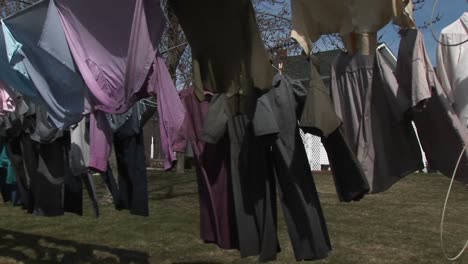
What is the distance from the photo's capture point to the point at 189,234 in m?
8.08

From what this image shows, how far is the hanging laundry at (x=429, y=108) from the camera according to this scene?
2982 mm

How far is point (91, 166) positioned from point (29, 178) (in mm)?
1590

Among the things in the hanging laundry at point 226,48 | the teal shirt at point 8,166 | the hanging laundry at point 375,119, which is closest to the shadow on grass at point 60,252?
the teal shirt at point 8,166

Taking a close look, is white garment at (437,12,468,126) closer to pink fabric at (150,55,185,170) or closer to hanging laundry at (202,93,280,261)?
hanging laundry at (202,93,280,261)

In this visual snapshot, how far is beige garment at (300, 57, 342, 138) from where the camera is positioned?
320cm

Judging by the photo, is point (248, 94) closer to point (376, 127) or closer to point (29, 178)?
point (376, 127)

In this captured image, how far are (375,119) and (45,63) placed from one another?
243 centimetres

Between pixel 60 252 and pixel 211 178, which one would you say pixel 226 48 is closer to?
pixel 211 178

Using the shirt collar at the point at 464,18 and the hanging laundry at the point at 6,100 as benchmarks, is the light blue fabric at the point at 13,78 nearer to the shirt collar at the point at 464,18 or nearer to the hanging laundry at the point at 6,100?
the hanging laundry at the point at 6,100

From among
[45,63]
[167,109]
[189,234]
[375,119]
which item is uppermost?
[45,63]

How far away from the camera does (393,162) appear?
332cm

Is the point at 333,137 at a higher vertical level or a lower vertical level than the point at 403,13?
lower

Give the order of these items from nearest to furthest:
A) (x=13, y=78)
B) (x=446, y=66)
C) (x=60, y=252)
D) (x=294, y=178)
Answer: (x=446, y=66) < (x=294, y=178) < (x=13, y=78) < (x=60, y=252)

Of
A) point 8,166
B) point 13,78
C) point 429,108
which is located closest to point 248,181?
point 429,108
